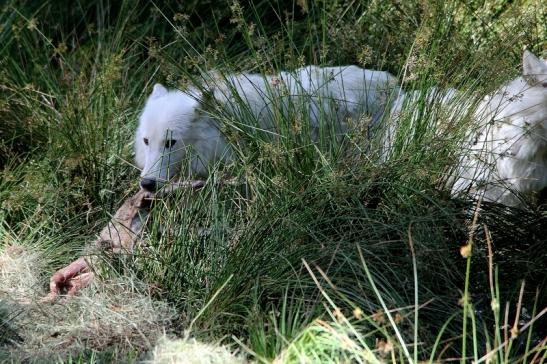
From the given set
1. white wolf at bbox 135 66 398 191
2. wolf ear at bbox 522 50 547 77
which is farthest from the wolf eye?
wolf ear at bbox 522 50 547 77

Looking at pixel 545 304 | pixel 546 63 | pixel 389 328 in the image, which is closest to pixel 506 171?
pixel 546 63

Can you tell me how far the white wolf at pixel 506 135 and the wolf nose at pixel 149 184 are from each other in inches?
52.9

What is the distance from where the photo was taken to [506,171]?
4988mm

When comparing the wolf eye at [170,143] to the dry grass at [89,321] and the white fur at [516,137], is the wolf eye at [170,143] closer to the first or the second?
the dry grass at [89,321]

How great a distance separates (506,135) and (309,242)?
1.45 metres

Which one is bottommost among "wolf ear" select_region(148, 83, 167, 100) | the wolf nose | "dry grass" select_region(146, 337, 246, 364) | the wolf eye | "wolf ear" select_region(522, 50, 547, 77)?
"dry grass" select_region(146, 337, 246, 364)

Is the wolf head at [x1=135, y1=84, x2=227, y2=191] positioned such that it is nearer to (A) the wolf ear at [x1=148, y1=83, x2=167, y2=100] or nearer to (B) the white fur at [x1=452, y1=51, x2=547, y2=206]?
(A) the wolf ear at [x1=148, y1=83, x2=167, y2=100]

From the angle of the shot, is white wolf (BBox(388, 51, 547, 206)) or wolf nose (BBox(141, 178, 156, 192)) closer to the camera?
white wolf (BBox(388, 51, 547, 206))

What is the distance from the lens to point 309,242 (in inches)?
158

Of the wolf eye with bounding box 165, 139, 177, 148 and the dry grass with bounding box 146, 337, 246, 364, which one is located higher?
the wolf eye with bounding box 165, 139, 177, 148

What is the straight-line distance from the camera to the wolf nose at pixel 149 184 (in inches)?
200

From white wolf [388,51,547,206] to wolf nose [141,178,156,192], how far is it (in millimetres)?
1342

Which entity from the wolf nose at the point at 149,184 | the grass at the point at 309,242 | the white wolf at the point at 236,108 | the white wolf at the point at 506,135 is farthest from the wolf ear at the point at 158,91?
the white wolf at the point at 506,135

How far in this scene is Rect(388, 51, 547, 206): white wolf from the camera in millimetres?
4383
